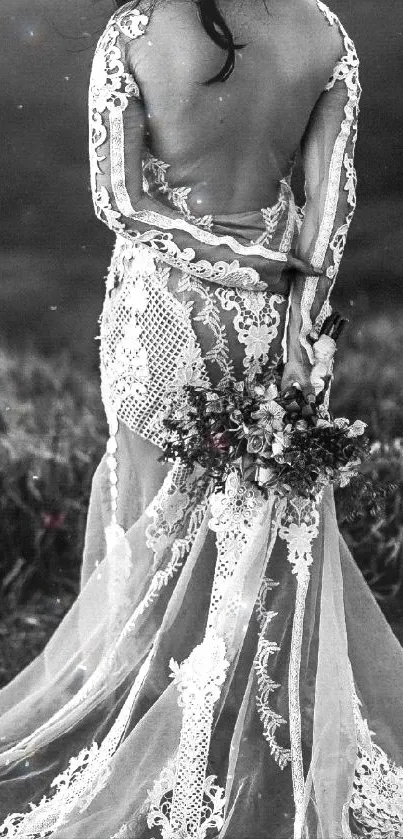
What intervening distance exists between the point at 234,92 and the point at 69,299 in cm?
152

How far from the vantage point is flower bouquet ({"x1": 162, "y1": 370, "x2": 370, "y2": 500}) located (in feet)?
6.26

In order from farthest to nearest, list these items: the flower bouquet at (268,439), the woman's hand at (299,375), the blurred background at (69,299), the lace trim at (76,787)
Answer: the blurred background at (69,299) < the lace trim at (76,787) < the woman's hand at (299,375) < the flower bouquet at (268,439)

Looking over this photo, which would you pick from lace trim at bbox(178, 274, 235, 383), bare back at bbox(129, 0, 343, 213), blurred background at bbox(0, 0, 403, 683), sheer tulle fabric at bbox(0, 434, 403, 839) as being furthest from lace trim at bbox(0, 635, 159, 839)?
blurred background at bbox(0, 0, 403, 683)

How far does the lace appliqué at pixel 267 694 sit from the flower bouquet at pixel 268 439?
0.92ft

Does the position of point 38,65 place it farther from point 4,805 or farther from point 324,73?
point 4,805

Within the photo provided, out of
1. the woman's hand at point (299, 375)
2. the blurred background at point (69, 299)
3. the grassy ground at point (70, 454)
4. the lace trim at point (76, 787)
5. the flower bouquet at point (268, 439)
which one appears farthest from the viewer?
the grassy ground at point (70, 454)

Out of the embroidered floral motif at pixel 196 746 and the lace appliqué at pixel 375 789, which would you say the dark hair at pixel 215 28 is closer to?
the embroidered floral motif at pixel 196 746

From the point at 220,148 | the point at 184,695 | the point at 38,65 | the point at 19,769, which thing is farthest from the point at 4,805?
the point at 38,65

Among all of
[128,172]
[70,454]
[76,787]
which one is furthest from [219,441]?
[70,454]

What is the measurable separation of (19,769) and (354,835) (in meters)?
0.63

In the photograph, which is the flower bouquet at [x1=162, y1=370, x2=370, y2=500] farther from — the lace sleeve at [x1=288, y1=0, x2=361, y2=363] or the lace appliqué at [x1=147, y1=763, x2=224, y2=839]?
the lace appliqué at [x1=147, y1=763, x2=224, y2=839]

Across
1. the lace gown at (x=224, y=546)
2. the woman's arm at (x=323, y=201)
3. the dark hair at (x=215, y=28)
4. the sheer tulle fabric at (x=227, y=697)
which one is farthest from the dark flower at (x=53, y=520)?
the dark hair at (x=215, y=28)

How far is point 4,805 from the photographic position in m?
2.19

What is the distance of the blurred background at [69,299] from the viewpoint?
3.26m
